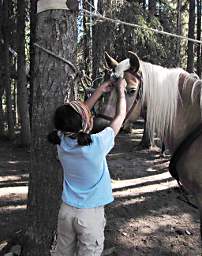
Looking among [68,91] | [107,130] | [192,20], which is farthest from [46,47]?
[192,20]

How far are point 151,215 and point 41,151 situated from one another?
2.47 metres

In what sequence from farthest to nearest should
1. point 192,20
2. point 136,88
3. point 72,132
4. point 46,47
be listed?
1. point 192,20
2. point 46,47
3. point 136,88
4. point 72,132

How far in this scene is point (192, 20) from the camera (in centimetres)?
1431

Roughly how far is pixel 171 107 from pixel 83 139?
39.4 inches

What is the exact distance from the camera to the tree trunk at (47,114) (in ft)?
11.8

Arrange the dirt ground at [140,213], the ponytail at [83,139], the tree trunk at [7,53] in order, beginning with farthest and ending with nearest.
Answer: the tree trunk at [7,53], the dirt ground at [140,213], the ponytail at [83,139]

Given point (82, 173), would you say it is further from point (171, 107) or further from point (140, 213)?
point (140, 213)

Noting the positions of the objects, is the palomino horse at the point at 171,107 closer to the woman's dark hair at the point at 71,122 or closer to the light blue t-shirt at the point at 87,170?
the light blue t-shirt at the point at 87,170

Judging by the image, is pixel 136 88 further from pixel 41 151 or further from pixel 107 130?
pixel 41 151

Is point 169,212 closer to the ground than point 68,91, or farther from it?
closer to the ground

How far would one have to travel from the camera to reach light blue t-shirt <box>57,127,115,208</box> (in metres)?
2.84

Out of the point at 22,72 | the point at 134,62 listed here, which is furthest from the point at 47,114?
the point at 22,72

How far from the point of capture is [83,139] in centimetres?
270

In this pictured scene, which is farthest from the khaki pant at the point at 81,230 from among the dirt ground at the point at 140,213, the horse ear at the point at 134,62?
the dirt ground at the point at 140,213
